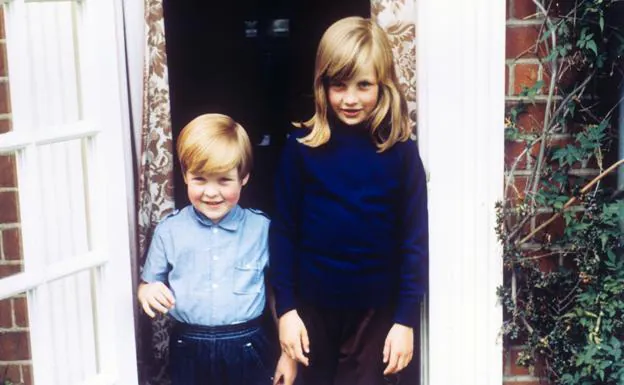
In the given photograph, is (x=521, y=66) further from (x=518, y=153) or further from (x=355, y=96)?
(x=355, y=96)

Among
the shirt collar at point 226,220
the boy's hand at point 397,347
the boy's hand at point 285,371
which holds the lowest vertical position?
the boy's hand at point 285,371

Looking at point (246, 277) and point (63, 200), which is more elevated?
point (63, 200)

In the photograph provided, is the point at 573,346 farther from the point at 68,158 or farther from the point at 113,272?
the point at 68,158

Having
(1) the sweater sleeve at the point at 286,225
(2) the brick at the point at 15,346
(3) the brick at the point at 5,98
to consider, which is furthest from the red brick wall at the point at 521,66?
(2) the brick at the point at 15,346

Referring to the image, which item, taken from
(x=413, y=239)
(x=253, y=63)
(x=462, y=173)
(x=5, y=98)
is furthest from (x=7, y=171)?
(x=462, y=173)

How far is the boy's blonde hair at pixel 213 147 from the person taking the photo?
2934mm

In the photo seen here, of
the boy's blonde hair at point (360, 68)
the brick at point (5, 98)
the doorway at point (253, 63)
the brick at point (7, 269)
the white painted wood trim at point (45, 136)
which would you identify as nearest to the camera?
the white painted wood trim at point (45, 136)

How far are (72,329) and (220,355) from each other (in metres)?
0.50

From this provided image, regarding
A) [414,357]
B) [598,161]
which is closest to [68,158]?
[414,357]

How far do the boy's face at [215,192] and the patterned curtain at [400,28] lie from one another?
663 millimetres

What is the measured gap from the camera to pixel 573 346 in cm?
290

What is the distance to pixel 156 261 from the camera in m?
2.99

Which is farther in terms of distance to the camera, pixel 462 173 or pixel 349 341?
pixel 349 341

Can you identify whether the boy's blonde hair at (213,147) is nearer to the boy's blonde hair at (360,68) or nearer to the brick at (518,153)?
the boy's blonde hair at (360,68)
